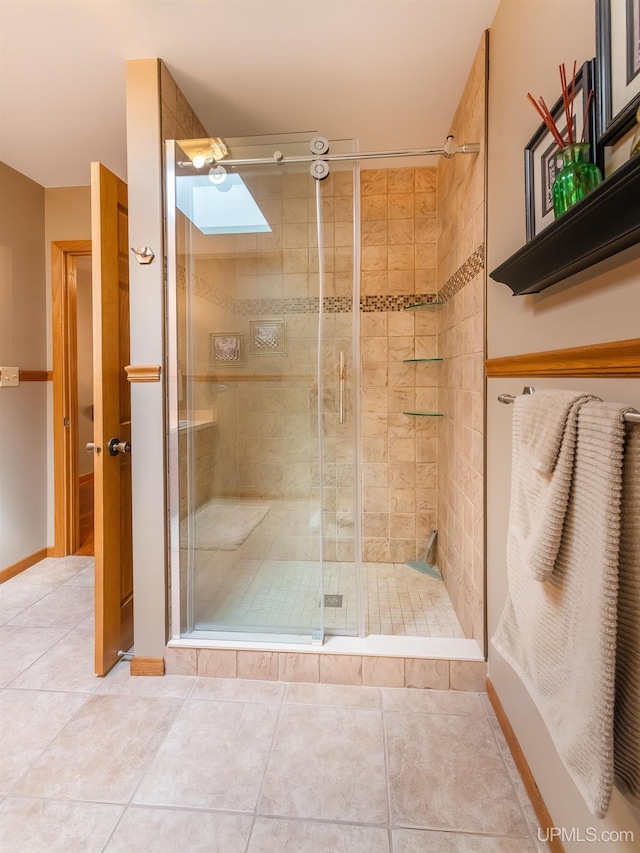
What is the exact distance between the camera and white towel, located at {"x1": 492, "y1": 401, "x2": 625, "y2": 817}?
62cm

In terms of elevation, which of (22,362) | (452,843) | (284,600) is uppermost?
(22,362)

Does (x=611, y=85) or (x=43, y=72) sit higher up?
(x=43, y=72)

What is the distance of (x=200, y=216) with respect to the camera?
5.52 ft

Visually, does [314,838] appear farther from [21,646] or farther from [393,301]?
[393,301]

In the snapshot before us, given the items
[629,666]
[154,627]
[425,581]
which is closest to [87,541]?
[154,627]

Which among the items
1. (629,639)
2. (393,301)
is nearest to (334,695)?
(629,639)

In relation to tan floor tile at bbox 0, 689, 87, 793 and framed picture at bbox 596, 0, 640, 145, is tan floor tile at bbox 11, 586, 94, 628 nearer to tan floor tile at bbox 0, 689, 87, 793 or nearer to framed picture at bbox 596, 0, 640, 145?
tan floor tile at bbox 0, 689, 87, 793

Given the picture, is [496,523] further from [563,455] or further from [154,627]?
[154,627]

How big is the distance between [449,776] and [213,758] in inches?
27.8

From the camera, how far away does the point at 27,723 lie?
138 centimetres

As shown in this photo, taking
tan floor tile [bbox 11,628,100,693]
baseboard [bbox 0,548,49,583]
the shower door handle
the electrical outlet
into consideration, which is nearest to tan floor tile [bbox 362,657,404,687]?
the shower door handle

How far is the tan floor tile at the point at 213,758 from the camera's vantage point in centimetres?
112

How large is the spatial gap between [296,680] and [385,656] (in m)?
0.36

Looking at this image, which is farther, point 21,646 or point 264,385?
point 21,646
